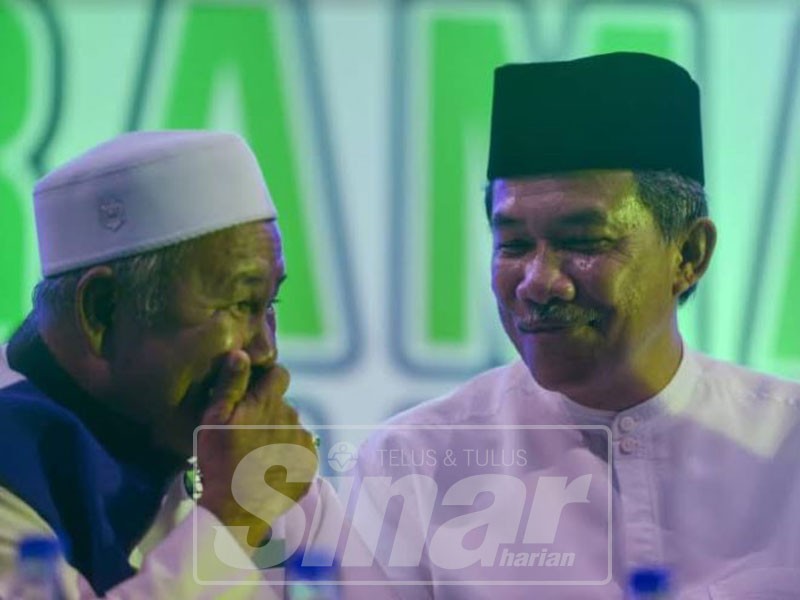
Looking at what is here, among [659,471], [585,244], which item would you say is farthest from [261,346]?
[659,471]

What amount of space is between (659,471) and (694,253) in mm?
297

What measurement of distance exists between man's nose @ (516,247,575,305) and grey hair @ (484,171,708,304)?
0.13 m

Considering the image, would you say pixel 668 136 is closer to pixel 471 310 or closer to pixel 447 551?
pixel 471 310

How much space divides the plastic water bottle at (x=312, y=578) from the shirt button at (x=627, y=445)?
0.41 m

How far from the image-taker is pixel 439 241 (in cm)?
221

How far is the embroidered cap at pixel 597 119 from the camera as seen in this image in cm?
206

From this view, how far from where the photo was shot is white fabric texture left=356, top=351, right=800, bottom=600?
2066 mm

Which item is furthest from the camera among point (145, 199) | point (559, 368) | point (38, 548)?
point (559, 368)

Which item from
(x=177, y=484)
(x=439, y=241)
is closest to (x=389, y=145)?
(x=439, y=241)

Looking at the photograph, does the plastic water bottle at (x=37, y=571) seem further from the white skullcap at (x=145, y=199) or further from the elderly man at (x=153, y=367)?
the white skullcap at (x=145, y=199)

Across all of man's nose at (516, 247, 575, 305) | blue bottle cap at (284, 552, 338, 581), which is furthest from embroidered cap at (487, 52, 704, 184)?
blue bottle cap at (284, 552, 338, 581)

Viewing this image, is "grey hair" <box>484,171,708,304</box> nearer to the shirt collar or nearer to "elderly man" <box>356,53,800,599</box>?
"elderly man" <box>356,53,800,599</box>

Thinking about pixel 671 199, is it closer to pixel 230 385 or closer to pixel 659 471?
pixel 659 471

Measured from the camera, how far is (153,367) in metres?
2.02
